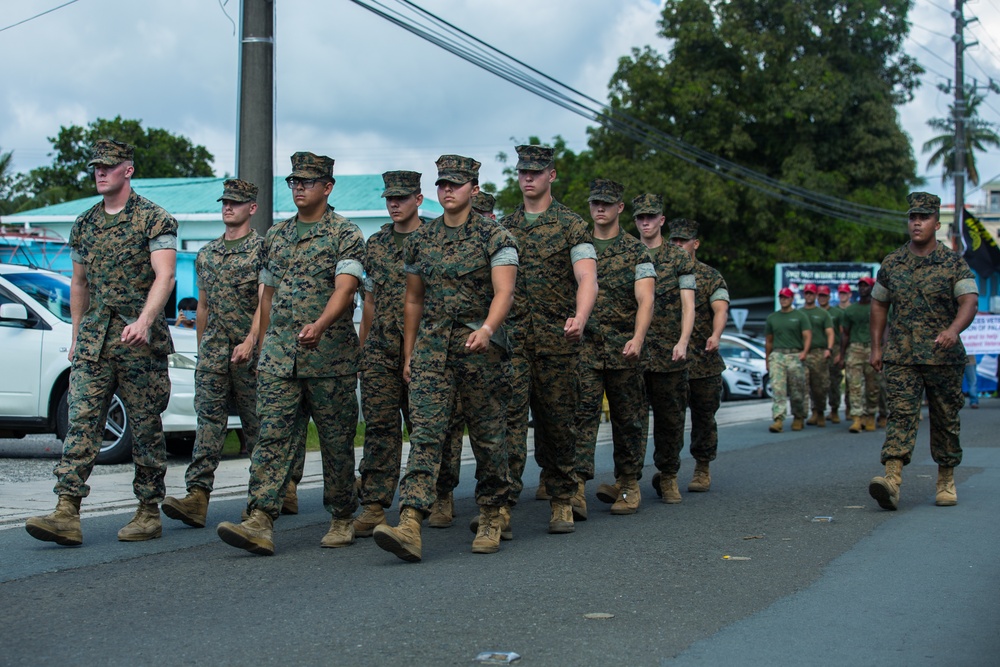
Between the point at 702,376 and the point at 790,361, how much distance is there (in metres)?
7.37

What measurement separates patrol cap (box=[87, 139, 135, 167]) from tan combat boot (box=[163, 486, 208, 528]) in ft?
6.60

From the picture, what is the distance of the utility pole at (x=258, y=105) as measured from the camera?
12.7 m

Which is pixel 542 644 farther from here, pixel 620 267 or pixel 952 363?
pixel 952 363

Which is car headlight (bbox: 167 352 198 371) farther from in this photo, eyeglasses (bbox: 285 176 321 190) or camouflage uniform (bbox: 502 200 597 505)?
eyeglasses (bbox: 285 176 321 190)

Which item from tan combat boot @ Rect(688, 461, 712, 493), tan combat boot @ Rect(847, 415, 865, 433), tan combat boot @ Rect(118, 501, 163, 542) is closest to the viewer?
tan combat boot @ Rect(118, 501, 163, 542)

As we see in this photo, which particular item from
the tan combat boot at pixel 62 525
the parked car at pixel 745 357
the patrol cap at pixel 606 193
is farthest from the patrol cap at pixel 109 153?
the parked car at pixel 745 357

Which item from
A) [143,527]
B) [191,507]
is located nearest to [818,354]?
[191,507]

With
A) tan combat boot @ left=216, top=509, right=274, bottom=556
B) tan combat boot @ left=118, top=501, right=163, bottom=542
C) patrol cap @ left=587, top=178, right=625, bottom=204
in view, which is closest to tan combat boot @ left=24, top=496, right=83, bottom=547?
tan combat boot @ left=118, top=501, right=163, bottom=542

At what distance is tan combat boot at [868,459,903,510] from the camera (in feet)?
27.5

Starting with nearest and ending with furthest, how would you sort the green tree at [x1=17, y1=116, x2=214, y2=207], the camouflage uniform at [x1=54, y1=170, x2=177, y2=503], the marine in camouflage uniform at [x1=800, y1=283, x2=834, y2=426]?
the camouflage uniform at [x1=54, y1=170, x2=177, y2=503] < the marine in camouflage uniform at [x1=800, y1=283, x2=834, y2=426] < the green tree at [x1=17, y1=116, x2=214, y2=207]

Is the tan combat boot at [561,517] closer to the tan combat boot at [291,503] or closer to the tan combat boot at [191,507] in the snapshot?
the tan combat boot at [291,503]

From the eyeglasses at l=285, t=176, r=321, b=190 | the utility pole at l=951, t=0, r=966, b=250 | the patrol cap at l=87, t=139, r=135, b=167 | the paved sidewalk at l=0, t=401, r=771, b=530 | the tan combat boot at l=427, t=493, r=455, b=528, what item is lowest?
the paved sidewalk at l=0, t=401, r=771, b=530

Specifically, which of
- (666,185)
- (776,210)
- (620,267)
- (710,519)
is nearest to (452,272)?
(620,267)

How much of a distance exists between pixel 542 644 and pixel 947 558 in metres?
3.04
